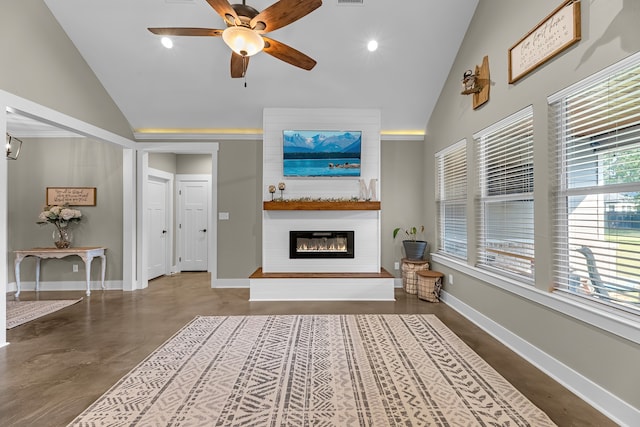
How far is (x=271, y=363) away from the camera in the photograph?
2527mm

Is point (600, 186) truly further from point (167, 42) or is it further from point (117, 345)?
point (167, 42)

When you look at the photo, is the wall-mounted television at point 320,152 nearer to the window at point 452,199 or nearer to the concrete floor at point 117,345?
the window at point 452,199

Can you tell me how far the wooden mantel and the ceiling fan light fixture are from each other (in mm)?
2380

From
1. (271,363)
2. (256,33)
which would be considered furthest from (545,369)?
(256,33)

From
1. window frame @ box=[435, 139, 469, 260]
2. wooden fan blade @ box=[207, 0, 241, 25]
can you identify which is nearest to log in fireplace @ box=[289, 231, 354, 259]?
window frame @ box=[435, 139, 469, 260]

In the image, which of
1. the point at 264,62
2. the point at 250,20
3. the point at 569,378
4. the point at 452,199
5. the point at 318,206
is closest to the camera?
the point at 569,378

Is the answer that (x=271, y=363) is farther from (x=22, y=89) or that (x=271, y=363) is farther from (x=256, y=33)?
(x=22, y=89)

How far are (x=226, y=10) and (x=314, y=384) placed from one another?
2807mm

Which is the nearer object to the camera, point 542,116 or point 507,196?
point 542,116

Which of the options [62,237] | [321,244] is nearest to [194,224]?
[62,237]

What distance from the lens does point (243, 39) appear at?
2.35m

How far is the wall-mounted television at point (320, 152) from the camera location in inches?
183

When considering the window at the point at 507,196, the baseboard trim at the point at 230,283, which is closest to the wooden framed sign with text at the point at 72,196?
the baseboard trim at the point at 230,283

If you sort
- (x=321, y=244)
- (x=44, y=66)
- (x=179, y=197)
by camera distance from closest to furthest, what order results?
1. (x=44, y=66)
2. (x=321, y=244)
3. (x=179, y=197)
